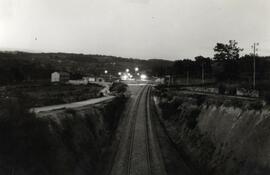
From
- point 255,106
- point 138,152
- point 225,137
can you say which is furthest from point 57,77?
Result: point 255,106

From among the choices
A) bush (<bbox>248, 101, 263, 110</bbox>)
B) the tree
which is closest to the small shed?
the tree

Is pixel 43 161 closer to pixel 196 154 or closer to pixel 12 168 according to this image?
pixel 12 168

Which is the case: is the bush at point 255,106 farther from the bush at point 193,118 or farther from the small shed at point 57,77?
the small shed at point 57,77

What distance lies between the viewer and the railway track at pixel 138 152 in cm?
2547

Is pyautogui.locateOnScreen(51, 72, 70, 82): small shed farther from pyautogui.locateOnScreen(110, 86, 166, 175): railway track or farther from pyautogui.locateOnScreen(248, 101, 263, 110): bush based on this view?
pyautogui.locateOnScreen(248, 101, 263, 110): bush

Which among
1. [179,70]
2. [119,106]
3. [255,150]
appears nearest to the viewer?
[255,150]

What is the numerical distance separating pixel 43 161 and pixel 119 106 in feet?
119

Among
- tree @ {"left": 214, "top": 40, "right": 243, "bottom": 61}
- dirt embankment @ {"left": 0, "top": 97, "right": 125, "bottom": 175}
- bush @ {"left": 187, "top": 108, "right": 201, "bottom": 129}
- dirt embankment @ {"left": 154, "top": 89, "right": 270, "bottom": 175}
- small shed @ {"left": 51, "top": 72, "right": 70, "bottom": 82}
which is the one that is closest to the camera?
dirt embankment @ {"left": 0, "top": 97, "right": 125, "bottom": 175}

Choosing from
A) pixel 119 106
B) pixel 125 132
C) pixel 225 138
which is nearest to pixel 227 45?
pixel 119 106

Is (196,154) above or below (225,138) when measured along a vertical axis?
below

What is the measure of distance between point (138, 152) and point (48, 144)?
10.3 meters

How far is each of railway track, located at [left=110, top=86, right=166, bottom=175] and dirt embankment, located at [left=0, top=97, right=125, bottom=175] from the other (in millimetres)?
1958

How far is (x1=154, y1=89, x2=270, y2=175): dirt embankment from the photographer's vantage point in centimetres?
2105

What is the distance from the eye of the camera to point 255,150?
69.3ft
